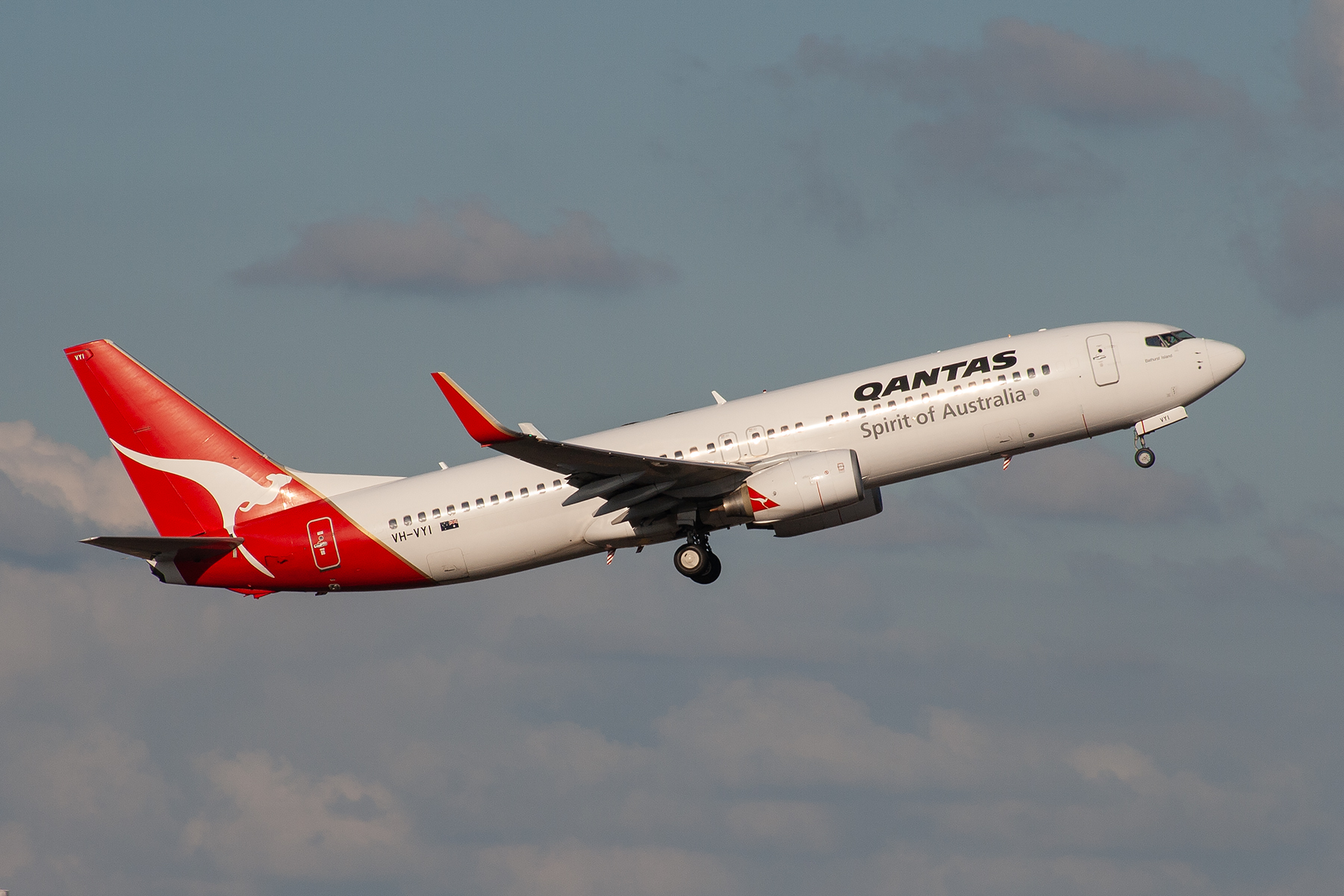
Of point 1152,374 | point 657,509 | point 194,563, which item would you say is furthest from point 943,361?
point 194,563

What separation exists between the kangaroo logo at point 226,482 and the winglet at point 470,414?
13754mm

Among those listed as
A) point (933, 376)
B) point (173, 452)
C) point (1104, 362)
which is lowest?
point (1104, 362)

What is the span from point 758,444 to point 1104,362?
35.2 feet

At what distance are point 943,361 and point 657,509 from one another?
9.92 meters

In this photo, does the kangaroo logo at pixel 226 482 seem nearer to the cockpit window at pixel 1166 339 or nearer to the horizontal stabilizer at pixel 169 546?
the horizontal stabilizer at pixel 169 546

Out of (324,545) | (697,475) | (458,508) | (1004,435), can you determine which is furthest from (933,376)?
(324,545)

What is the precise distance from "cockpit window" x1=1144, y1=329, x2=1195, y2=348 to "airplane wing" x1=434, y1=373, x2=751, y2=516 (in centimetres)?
1300

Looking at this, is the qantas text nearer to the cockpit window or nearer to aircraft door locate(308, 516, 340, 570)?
the cockpit window

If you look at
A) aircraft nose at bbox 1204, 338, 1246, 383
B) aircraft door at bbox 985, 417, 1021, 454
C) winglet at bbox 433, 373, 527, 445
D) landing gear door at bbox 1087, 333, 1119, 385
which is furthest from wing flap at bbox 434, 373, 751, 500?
aircraft nose at bbox 1204, 338, 1246, 383

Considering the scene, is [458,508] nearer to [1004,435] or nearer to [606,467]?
[606,467]

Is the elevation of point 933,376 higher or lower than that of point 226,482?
lower

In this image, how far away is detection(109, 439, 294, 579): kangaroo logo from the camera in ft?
173

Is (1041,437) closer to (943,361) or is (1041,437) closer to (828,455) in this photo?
(943,361)

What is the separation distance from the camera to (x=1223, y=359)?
48.0 meters
